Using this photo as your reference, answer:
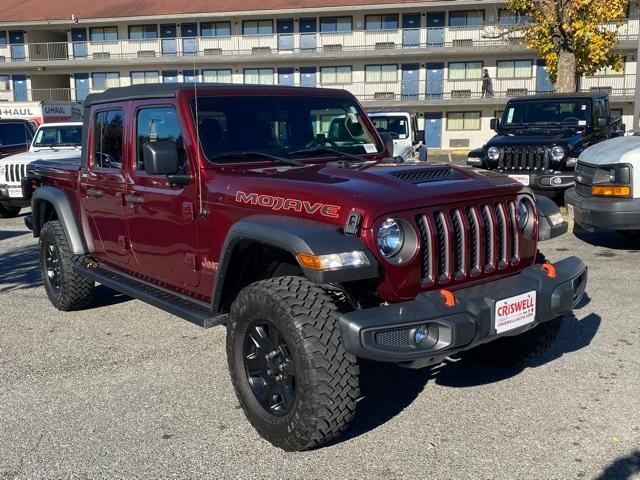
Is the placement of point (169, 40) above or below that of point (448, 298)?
above

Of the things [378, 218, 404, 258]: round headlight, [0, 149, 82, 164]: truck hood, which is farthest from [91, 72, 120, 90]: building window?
[378, 218, 404, 258]: round headlight

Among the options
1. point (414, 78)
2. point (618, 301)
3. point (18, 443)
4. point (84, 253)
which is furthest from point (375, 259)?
point (414, 78)

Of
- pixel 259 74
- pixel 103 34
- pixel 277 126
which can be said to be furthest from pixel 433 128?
pixel 277 126

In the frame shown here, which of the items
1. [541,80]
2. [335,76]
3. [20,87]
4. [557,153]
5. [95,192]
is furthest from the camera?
[20,87]

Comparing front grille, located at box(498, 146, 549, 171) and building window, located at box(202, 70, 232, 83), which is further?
building window, located at box(202, 70, 232, 83)

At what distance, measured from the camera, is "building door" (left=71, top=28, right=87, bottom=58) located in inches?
1625

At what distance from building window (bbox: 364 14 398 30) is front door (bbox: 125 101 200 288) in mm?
35600

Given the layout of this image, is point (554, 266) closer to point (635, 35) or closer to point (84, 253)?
point (84, 253)

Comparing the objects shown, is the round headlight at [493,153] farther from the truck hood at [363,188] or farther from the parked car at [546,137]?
the truck hood at [363,188]

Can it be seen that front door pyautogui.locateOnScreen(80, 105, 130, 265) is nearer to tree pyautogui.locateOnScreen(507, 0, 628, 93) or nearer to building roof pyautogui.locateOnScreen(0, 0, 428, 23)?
tree pyautogui.locateOnScreen(507, 0, 628, 93)

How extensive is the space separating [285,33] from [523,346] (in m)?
37.0

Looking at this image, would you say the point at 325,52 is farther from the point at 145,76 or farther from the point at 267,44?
the point at 145,76

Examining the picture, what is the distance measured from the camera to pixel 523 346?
4289mm

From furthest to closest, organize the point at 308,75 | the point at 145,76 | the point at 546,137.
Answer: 1. the point at 145,76
2. the point at 308,75
3. the point at 546,137
